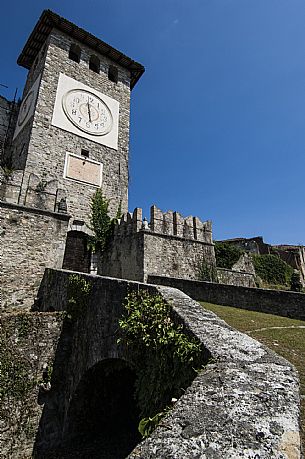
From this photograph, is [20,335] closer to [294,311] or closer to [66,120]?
[294,311]

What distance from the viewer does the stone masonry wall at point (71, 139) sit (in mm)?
14422

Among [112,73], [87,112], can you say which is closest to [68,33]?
[112,73]

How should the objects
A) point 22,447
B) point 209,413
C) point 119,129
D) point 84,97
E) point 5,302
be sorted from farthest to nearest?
point 119,129, point 84,97, point 5,302, point 22,447, point 209,413

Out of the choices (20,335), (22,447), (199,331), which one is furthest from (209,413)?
(22,447)

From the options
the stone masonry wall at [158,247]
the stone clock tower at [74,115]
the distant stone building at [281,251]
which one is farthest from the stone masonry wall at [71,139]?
the distant stone building at [281,251]

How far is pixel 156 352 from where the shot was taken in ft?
12.4

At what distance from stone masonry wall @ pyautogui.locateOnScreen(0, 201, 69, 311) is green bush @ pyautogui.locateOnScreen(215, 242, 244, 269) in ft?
38.6

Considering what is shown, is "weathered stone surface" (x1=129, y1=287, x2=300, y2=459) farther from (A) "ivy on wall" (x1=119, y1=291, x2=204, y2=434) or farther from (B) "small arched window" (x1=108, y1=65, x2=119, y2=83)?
(B) "small arched window" (x1=108, y1=65, x2=119, y2=83)

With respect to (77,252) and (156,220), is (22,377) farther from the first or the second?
(156,220)

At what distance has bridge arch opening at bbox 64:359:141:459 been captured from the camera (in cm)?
632

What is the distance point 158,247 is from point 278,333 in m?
6.93

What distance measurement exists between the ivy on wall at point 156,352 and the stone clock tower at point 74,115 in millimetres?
10850

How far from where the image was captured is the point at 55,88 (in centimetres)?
1598

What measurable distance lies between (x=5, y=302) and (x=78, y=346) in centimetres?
358
